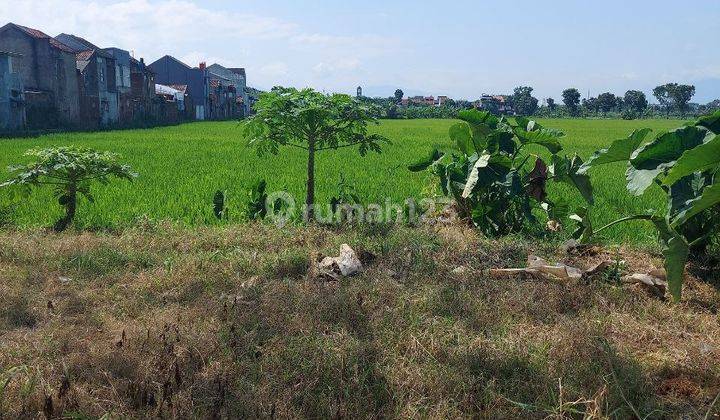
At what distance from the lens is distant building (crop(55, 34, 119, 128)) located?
106 ft

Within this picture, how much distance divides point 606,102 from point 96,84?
240 feet

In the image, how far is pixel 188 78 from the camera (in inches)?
2025

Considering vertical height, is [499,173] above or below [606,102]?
below

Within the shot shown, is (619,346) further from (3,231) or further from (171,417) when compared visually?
(3,231)

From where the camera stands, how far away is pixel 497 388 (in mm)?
2580

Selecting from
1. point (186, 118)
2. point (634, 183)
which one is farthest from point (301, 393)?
point (186, 118)

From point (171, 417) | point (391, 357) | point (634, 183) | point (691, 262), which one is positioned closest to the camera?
point (171, 417)

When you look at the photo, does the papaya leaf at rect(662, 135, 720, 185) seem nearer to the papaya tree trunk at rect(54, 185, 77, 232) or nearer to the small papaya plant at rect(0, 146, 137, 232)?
the small papaya plant at rect(0, 146, 137, 232)

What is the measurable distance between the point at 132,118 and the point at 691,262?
38.6m

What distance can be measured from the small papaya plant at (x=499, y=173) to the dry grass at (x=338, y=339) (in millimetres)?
694

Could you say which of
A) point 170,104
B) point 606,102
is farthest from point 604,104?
point 170,104

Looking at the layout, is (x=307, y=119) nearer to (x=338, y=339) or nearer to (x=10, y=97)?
(x=338, y=339)

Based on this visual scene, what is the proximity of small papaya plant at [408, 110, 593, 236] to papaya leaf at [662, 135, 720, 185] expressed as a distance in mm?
2073

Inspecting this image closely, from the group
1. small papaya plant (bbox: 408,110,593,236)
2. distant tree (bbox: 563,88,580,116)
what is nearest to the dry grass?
small papaya plant (bbox: 408,110,593,236)
